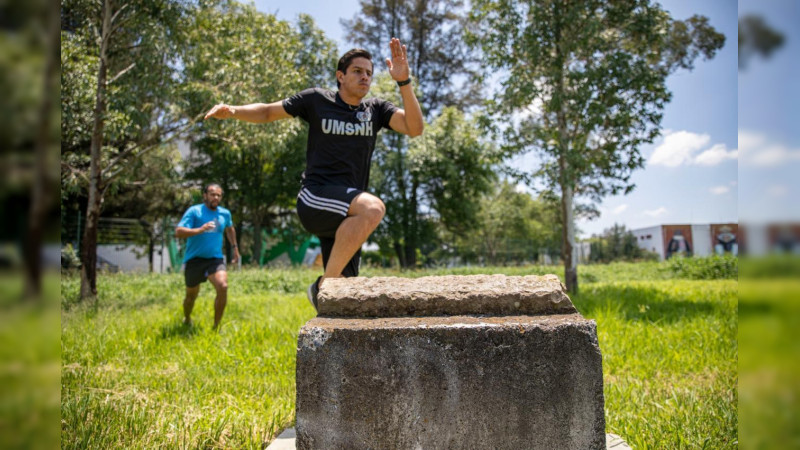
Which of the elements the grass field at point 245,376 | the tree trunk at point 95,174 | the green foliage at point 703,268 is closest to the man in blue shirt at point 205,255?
the grass field at point 245,376

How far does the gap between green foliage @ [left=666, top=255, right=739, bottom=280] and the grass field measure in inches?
392

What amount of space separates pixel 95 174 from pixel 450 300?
9.36 metres

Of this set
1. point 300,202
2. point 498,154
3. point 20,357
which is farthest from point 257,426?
point 498,154

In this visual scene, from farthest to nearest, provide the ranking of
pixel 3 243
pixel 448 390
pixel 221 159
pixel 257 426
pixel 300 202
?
pixel 221 159, pixel 300 202, pixel 257 426, pixel 448 390, pixel 3 243

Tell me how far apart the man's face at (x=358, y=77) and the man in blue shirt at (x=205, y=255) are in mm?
3662

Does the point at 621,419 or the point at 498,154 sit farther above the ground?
the point at 498,154

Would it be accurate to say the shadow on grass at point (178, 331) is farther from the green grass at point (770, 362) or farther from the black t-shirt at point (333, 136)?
the green grass at point (770, 362)

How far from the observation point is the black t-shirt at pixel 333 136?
3324 millimetres

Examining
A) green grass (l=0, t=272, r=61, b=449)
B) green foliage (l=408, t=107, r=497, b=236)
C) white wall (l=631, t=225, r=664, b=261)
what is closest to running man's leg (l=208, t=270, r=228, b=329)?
green grass (l=0, t=272, r=61, b=449)

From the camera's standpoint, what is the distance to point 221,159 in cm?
2291

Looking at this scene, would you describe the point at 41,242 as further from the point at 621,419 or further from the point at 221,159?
the point at 221,159

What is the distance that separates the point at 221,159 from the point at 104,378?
20310mm

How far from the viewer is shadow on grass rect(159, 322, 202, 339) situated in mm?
5760

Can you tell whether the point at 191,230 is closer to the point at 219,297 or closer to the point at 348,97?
the point at 219,297
